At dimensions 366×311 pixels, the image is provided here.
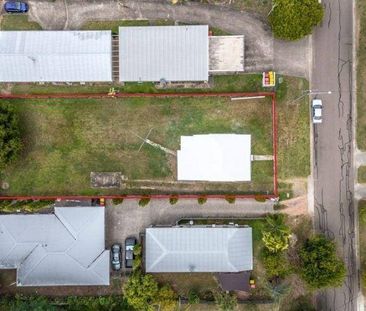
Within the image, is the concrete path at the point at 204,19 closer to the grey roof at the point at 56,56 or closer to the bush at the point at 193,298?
the grey roof at the point at 56,56

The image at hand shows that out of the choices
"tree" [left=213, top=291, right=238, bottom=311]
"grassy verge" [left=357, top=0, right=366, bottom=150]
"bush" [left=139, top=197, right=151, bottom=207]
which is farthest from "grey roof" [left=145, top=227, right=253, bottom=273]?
"grassy verge" [left=357, top=0, right=366, bottom=150]

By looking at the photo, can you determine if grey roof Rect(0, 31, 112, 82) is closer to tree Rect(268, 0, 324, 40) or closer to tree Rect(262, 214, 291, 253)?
tree Rect(268, 0, 324, 40)

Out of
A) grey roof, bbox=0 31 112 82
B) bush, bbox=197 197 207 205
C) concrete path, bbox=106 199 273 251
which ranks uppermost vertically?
grey roof, bbox=0 31 112 82

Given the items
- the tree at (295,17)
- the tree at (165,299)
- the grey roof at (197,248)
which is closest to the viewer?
the tree at (295,17)

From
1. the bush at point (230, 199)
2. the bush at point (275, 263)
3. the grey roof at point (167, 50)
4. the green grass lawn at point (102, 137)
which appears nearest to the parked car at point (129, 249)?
the green grass lawn at point (102, 137)

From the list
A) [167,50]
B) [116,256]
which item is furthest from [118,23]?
[116,256]

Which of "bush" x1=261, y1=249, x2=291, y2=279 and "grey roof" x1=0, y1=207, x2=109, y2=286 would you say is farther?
"grey roof" x1=0, y1=207, x2=109, y2=286

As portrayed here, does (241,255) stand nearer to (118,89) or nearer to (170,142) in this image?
(170,142)
